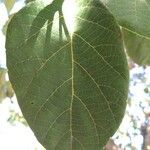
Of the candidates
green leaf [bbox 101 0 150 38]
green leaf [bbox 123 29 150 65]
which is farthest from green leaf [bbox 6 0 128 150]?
green leaf [bbox 123 29 150 65]

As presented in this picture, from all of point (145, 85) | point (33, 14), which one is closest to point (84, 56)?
point (33, 14)

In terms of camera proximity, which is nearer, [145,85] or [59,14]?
[59,14]

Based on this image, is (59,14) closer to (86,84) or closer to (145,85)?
(86,84)

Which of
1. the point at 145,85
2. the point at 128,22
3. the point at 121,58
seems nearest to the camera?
the point at 121,58

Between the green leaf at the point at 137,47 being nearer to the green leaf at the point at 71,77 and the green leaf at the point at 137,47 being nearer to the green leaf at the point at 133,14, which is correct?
the green leaf at the point at 133,14

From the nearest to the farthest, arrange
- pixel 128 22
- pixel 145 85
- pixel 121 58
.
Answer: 1. pixel 121 58
2. pixel 128 22
3. pixel 145 85

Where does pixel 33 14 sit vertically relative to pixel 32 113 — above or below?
above

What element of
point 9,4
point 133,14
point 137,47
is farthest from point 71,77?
point 9,4

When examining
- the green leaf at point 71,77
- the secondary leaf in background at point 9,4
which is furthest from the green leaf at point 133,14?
the secondary leaf in background at point 9,4
